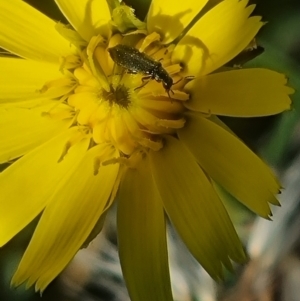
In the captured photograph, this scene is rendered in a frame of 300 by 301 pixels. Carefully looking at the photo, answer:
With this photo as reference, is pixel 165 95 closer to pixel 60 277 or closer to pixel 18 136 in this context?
pixel 18 136

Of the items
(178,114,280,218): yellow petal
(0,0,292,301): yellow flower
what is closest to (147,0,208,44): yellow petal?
(0,0,292,301): yellow flower

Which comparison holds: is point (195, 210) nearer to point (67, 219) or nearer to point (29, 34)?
point (67, 219)

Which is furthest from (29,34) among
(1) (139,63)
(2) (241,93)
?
(2) (241,93)

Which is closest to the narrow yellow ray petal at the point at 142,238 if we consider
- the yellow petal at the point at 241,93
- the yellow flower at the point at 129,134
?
the yellow flower at the point at 129,134

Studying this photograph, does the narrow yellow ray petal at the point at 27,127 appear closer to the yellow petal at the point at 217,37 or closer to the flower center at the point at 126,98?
the flower center at the point at 126,98

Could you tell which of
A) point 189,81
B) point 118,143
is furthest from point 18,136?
point 189,81

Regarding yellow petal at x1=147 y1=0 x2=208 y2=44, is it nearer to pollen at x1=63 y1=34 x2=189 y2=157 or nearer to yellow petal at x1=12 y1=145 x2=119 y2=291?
pollen at x1=63 y1=34 x2=189 y2=157
